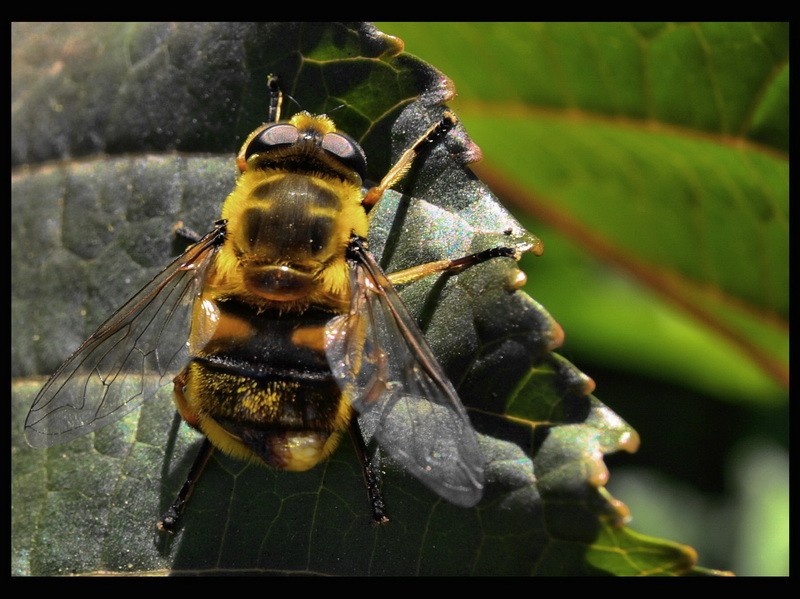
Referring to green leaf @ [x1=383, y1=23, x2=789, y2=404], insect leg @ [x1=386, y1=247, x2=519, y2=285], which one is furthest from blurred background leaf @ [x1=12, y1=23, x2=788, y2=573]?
insect leg @ [x1=386, y1=247, x2=519, y2=285]

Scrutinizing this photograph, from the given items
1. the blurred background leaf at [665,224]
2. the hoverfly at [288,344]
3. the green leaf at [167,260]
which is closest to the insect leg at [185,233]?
the green leaf at [167,260]

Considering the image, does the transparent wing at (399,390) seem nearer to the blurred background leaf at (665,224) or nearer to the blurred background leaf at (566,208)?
the blurred background leaf at (566,208)

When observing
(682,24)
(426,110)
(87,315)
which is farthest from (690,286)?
(87,315)

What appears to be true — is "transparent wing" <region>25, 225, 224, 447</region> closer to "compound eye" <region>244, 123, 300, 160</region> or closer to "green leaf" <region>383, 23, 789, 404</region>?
"compound eye" <region>244, 123, 300, 160</region>

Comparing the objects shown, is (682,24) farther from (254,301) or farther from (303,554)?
(303,554)

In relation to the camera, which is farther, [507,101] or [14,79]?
[507,101]

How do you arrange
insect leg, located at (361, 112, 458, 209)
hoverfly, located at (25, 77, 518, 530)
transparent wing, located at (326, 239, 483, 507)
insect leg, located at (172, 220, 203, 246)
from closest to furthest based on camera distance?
transparent wing, located at (326, 239, 483, 507), hoverfly, located at (25, 77, 518, 530), insect leg, located at (361, 112, 458, 209), insect leg, located at (172, 220, 203, 246)

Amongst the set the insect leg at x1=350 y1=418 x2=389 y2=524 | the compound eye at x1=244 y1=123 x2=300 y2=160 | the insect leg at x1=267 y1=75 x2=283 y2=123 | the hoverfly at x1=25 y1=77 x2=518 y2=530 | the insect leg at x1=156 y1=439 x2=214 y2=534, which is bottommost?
the insect leg at x1=156 y1=439 x2=214 y2=534
